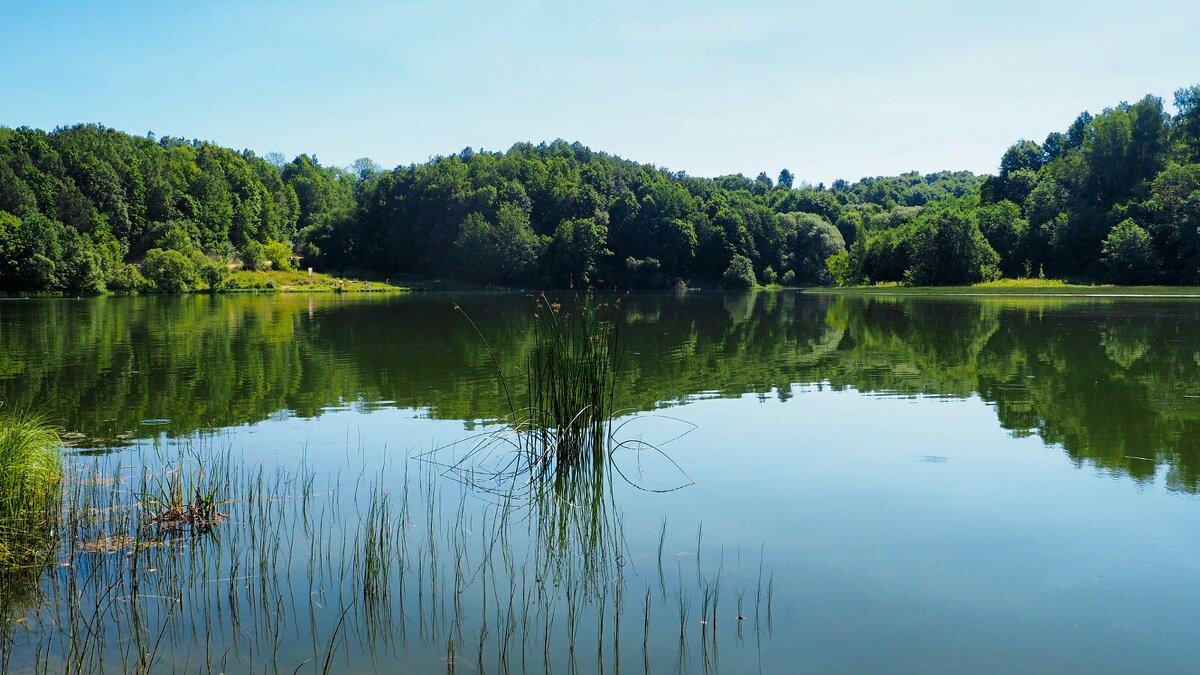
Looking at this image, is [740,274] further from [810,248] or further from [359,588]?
[359,588]

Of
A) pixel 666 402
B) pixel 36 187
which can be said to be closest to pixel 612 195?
pixel 36 187

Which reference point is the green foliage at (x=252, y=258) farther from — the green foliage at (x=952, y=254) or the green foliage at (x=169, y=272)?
the green foliage at (x=952, y=254)

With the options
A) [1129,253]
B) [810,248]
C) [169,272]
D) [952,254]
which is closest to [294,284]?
[169,272]

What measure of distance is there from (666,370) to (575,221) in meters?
84.9

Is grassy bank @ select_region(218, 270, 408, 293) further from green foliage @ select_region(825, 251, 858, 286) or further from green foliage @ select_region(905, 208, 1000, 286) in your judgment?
green foliage @ select_region(905, 208, 1000, 286)

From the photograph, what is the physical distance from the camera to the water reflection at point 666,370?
11484 mm

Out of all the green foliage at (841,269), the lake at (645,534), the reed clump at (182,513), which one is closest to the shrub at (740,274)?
the green foliage at (841,269)

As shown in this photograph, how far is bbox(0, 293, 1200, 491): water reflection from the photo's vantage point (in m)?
11.5

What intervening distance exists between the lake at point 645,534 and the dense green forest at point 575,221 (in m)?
62.0

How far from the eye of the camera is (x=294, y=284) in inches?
3681

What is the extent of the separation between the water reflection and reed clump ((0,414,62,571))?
387 centimetres

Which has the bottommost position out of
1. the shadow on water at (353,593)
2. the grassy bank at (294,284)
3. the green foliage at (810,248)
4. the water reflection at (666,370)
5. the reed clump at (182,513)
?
the shadow on water at (353,593)

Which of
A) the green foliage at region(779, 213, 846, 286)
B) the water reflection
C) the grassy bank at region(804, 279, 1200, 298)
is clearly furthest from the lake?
the green foliage at region(779, 213, 846, 286)

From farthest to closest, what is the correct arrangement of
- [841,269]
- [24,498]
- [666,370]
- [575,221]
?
[575,221] < [841,269] < [666,370] < [24,498]
